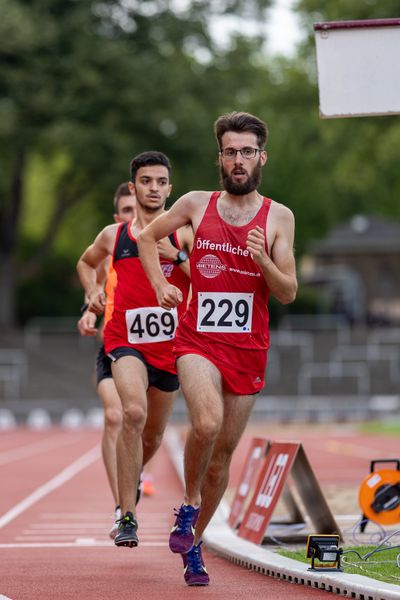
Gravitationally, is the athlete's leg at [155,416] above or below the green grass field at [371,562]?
above

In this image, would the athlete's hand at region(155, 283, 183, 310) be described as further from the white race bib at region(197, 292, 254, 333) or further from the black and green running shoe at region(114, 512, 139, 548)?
the black and green running shoe at region(114, 512, 139, 548)

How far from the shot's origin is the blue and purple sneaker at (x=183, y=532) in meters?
7.89

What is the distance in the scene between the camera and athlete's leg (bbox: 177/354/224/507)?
7879 millimetres

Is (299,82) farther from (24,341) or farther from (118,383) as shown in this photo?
(118,383)

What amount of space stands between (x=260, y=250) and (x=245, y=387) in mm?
857

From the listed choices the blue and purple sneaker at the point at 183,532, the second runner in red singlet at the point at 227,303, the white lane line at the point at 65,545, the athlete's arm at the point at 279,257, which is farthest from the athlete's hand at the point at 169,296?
the white lane line at the point at 65,545

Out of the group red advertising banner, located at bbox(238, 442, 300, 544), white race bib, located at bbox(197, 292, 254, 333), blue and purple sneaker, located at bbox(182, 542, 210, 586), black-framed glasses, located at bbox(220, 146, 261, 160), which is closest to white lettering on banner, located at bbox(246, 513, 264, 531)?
red advertising banner, located at bbox(238, 442, 300, 544)

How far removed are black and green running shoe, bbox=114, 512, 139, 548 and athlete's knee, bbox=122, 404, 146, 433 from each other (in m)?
0.62

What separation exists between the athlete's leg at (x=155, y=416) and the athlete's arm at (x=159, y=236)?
1.55 metres

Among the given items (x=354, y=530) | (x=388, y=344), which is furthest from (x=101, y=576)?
(x=388, y=344)

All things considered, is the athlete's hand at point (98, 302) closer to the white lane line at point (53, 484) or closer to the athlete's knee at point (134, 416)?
the athlete's knee at point (134, 416)

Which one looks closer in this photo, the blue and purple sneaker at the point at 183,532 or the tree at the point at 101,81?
the blue and purple sneaker at the point at 183,532

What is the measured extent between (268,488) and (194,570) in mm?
2010

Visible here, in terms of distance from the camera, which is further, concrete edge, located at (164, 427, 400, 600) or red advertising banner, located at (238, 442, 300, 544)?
red advertising banner, located at (238, 442, 300, 544)
